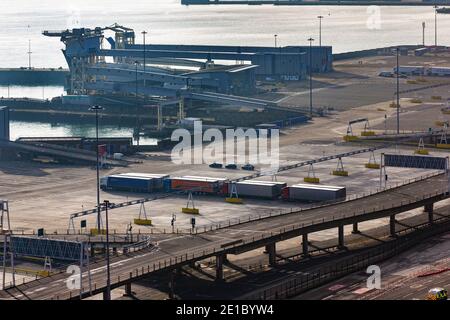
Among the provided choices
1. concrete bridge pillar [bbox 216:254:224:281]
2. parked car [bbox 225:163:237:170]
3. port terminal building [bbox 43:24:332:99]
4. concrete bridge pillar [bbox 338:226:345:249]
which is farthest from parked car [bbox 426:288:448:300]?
port terminal building [bbox 43:24:332:99]

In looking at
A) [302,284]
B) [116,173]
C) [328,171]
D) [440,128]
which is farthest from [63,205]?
[440,128]

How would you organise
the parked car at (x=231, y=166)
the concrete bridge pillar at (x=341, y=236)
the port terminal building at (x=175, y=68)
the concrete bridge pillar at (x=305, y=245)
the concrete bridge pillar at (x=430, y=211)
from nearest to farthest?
the concrete bridge pillar at (x=305, y=245) < the concrete bridge pillar at (x=341, y=236) < the concrete bridge pillar at (x=430, y=211) < the parked car at (x=231, y=166) < the port terminal building at (x=175, y=68)

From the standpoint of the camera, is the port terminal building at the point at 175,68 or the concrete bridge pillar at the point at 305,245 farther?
the port terminal building at the point at 175,68

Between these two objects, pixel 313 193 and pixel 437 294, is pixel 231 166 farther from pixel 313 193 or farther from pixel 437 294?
pixel 437 294

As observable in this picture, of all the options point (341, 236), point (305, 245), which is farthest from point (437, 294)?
point (341, 236)

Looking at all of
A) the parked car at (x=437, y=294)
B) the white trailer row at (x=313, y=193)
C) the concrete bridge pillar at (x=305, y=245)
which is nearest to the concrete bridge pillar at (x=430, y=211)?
the white trailer row at (x=313, y=193)

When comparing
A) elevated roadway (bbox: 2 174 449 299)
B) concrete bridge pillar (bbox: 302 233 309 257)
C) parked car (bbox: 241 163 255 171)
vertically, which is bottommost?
concrete bridge pillar (bbox: 302 233 309 257)

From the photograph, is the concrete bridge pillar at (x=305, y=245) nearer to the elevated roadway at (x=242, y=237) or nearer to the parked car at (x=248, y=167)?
the elevated roadway at (x=242, y=237)

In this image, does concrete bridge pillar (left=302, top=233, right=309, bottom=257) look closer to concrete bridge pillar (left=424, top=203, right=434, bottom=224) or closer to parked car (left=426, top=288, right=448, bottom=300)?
concrete bridge pillar (left=424, top=203, right=434, bottom=224)

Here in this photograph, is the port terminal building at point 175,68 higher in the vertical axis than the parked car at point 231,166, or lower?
higher

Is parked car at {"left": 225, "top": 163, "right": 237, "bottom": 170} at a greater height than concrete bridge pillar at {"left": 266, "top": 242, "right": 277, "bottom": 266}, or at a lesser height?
greater

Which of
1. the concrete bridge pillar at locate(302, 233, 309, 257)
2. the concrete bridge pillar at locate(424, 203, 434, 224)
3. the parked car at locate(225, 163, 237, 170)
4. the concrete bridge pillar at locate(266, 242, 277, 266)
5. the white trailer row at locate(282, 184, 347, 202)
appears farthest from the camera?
the parked car at locate(225, 163, 237, 170)

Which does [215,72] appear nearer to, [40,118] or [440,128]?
[40,118]
